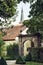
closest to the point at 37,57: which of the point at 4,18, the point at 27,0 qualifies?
the point at 27,0

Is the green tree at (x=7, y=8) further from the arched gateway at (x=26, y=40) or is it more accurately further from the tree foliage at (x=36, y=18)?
the arched gateway at (x=26, y=40)

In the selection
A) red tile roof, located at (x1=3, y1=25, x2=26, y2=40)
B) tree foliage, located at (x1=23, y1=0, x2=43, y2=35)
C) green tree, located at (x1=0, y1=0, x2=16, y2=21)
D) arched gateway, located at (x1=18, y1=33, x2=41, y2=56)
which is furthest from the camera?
red tile roof, located at (x1=3, y1=25, x2=26, y2=40)

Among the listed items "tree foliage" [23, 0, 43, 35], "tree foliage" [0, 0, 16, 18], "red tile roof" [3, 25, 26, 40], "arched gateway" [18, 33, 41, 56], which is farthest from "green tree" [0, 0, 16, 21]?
"red tile roof" [3, 25, 26, 40]

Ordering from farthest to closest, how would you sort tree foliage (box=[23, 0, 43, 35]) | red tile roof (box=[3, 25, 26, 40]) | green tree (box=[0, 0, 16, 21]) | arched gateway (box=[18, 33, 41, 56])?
Answer: red tile roof (box=[3, 25, 26, 40]) < arched gateway (box=[18, 33, 41, 56]) < tree foliage (box=[23, 0, 43, 35]) < green tree (box=[0, 0, 16, 21])

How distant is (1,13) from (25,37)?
109 feet

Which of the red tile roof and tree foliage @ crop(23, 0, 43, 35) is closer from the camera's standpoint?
tree foliage @ crop(23, 0, 43, 35)

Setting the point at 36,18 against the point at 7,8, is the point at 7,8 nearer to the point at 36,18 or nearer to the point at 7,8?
the point at 7,8

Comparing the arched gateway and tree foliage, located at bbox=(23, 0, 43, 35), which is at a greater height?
tree foliage, located at bbox=(23, 0, 43, 35)

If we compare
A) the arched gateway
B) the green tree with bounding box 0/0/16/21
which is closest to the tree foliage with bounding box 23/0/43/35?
the green tree with bounding box 0/0/16/21

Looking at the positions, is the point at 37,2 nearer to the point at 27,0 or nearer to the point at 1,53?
the point at 27,0

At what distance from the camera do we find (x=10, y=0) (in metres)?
27.8

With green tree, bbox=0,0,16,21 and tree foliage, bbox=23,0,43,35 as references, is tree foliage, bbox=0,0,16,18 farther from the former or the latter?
tree foliage, bbox=23,0,43,35

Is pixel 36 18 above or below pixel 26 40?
above

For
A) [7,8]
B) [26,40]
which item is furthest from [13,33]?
[7,8]
